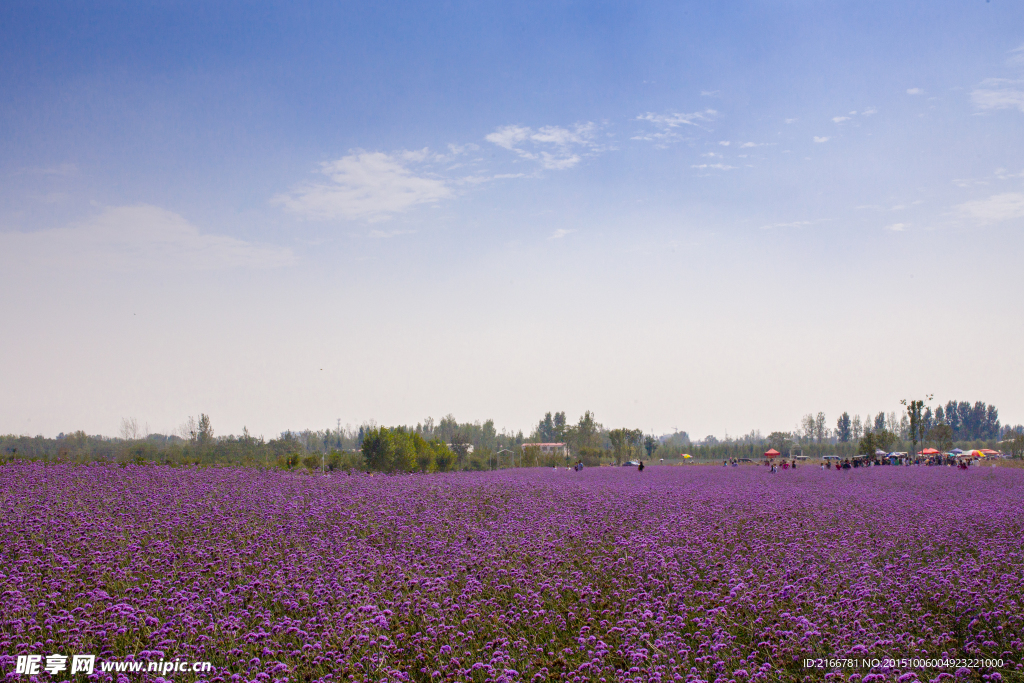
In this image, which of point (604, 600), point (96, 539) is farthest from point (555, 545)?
point (96, 539)

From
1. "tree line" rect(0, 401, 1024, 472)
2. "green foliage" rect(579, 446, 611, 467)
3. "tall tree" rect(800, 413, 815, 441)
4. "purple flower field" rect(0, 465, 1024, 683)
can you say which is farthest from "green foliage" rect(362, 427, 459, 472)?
"tall tree" rect(800, 413, 815, 441)

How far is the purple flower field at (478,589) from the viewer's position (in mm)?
4859

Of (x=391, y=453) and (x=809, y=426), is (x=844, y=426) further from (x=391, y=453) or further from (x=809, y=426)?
(x=391, y=453)

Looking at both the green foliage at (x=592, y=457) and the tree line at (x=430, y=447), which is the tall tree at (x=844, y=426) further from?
the green foliage at (x=592, y=457)

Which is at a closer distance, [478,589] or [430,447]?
[478,589]

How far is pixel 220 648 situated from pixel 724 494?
1276 centimetres

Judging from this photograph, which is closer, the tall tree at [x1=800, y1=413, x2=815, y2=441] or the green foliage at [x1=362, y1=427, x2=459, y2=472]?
the green foliage at [x1=362, y1=427, x2=459, y2=472]

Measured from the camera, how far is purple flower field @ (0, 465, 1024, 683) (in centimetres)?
486

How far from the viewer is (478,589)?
20.8 ft

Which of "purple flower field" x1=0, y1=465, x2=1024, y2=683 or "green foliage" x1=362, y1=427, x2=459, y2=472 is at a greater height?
"purple flower field" x1=0, y1=465, x2=1024, y2=683

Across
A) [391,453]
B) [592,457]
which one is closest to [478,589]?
[391,453]

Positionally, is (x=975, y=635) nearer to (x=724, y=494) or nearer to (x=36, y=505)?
(x=724, y=494)

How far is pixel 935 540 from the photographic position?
914 centimetres

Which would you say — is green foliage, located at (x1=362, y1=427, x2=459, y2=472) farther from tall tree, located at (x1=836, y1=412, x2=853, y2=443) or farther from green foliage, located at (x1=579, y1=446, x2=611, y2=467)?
tall tree, located at (x1=836, y1=412, x2=853, y2=443)
